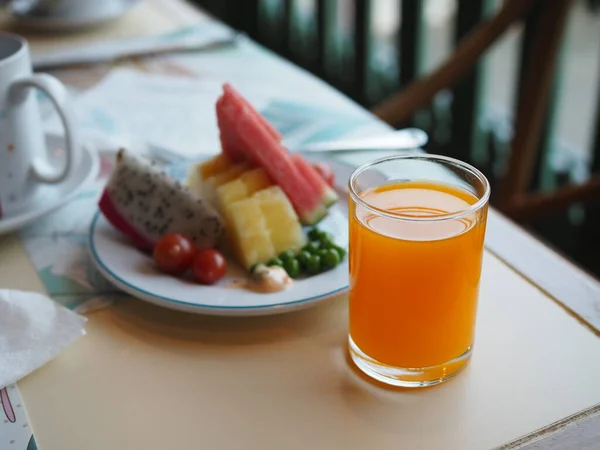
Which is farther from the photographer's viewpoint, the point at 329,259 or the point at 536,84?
the point at 536,84

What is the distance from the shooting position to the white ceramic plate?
77 centimetres

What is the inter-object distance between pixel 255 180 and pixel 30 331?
1.02 feet

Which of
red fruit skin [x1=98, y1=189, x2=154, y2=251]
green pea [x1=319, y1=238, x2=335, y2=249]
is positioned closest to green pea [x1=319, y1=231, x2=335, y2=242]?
green pea [x1=319, y1=238, x2=335, y2=249]

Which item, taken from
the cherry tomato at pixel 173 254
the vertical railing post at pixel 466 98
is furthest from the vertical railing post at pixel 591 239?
the cherry tomato at pixel 173 254

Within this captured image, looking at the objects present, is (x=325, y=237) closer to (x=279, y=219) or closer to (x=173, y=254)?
(x=279, y=219)

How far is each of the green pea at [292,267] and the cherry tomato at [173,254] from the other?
Answer: 0.36 ft

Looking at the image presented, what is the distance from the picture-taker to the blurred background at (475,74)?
2260mm

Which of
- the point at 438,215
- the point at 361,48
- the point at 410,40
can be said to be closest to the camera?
the point at 438,215

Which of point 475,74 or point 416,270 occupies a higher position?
point 416,270

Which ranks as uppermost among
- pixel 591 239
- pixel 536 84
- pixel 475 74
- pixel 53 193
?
pixel 53 193

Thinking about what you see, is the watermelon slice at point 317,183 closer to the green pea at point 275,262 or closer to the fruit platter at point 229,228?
the fruit platter at point 229,228

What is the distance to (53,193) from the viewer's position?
107cm

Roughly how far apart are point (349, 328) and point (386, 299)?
0.08 m

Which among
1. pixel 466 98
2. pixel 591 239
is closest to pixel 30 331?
pixel 591 239
